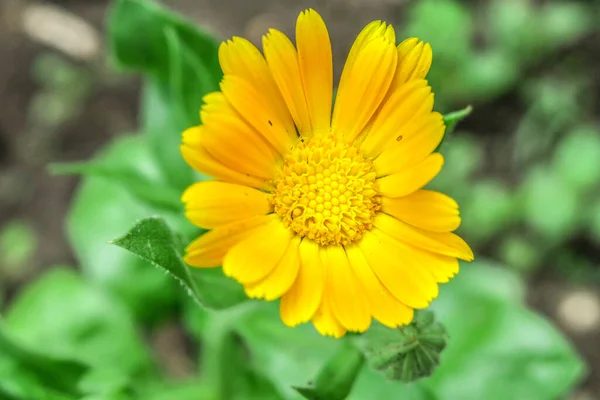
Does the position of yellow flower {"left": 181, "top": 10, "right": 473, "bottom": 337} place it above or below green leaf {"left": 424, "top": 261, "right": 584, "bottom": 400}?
below

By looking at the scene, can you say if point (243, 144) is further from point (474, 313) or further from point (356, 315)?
point (474, 313)

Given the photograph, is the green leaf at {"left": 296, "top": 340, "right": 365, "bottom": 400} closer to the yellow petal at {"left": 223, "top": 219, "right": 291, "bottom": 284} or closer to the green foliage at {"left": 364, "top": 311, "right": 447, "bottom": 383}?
the green foliage at {"left": 364, "top": 311, "right": 447, "bottom": 383}

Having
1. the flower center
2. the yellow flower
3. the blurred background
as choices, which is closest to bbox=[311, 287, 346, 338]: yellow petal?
the yellow flower

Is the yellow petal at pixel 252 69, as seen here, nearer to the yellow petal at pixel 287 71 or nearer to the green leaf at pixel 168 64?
the yellow petal at pixel 287 71

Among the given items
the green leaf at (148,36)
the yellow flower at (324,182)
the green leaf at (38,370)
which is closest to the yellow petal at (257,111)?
the yellow flower at (324,182)

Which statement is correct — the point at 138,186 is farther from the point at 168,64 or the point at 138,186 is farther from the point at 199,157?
the point at 199,157

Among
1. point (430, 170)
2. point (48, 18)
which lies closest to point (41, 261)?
point (48, 18)
